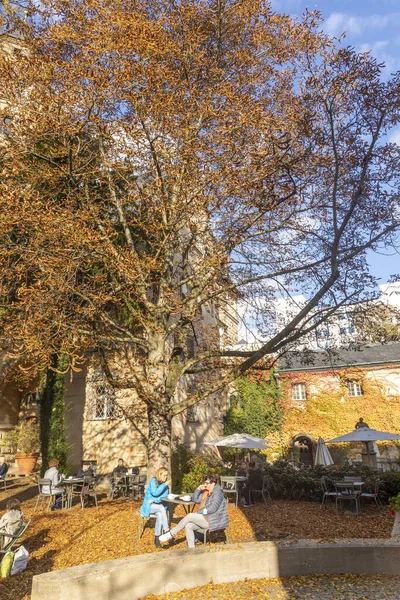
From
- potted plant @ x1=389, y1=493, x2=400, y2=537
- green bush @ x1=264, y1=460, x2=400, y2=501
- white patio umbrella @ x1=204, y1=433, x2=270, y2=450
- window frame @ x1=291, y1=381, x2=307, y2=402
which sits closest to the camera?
potted plant @ x1=389, y1=493, x2=400, y2=537

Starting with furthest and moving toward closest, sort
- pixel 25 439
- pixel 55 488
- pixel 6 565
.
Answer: pixel 25 439 < pixel 55 488 < pixel 6 565

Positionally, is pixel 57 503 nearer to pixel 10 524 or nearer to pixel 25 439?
pixel 10 524

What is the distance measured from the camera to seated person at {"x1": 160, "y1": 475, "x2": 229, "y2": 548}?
7362 millimetres

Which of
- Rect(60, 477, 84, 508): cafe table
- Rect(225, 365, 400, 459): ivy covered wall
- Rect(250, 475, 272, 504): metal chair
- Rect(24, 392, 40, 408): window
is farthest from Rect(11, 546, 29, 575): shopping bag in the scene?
Rect(225, 365, 400, 459): ivy covered wall

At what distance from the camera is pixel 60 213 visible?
408 inches

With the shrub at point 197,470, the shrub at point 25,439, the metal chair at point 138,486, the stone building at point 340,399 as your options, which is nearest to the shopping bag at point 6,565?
the metal chair at point 138,486

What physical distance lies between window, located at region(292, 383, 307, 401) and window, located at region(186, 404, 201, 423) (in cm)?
878

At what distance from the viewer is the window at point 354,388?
2536cm

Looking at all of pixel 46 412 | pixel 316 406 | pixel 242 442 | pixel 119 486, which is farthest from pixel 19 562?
pixel 316 406

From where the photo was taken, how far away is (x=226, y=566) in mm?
6387

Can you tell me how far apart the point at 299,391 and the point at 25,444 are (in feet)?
53.2

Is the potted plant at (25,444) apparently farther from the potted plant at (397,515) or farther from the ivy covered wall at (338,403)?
the potted plant at (397,515)

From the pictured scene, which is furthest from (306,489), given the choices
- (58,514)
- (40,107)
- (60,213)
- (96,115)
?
(40,107)

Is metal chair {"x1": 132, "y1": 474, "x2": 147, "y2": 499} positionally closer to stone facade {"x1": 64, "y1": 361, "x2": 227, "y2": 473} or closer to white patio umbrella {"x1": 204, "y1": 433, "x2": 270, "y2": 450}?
stone facade {"x1": 64, "y1": 361, "x2": 227, "y2": 473}
